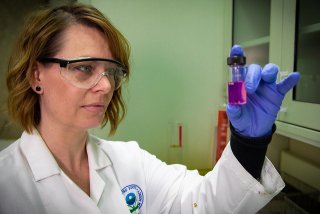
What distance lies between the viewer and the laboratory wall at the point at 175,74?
1710 millimetres

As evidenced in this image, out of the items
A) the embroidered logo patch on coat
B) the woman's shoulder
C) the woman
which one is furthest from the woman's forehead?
the embroidered logo patch on coat

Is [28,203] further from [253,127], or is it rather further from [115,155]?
[253,127]

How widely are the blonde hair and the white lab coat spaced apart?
0.12 m

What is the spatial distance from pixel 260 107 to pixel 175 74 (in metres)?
1.02

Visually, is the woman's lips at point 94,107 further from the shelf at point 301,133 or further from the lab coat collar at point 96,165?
the shelf at point 301,133

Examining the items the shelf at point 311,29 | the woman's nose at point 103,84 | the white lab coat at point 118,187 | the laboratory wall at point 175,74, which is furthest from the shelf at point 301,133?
the woman's nose at point 103,84

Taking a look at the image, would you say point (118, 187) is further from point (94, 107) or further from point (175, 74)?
point (175, 74)

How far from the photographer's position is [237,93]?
745 millimetres

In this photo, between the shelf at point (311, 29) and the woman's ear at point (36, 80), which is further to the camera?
the shelf at point (311, 29)

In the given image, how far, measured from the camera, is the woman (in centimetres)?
81

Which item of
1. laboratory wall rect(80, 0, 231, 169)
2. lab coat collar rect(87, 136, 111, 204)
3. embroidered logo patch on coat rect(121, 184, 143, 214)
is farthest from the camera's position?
laboratory wall rect(80, 0, 231, 169)

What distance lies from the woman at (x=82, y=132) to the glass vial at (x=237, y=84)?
0.03 meters

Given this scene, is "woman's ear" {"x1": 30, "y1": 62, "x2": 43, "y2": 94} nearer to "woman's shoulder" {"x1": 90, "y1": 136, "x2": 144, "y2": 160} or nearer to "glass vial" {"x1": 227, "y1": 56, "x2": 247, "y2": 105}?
"woman's shoulder" {"x1": 90, "y1": 136, "x2": 144, "y2": 160}

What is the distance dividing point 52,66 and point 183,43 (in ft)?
3.65
